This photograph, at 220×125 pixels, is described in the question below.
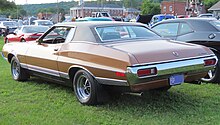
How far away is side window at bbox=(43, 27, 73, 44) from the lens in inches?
254

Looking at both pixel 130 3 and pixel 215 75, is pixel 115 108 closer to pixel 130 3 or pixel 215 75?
pixel 215 75

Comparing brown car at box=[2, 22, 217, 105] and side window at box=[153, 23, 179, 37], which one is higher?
side window at box=[153, 23, 179, 37]

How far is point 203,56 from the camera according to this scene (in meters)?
5.53

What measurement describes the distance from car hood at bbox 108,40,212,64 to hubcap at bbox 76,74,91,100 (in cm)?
84

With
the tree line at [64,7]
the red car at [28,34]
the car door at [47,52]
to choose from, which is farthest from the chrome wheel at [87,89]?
the tree line at [64,7]

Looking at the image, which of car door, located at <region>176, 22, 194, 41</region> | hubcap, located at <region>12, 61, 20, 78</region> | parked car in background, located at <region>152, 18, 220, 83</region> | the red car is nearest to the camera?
parked car in background, located at <region>152, 18, 220, 83</region>

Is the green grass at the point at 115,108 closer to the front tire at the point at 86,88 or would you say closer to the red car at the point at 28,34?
the front tire at the point at 86,88

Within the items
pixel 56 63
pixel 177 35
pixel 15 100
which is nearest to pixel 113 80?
pixel 56 63

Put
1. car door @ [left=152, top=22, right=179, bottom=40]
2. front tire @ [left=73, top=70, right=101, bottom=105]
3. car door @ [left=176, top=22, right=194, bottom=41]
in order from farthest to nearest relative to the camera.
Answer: car door @ [left=152, top=22, right=179, bottom=40] < car door @ [left=176, top=22, right=194, bottom=41] < front tire @ [left=73, top=70, right=101, bottom=105]

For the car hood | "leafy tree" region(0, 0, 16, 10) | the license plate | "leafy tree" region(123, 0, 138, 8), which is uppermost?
"leafy tree" region(123, 0, 138, 8)

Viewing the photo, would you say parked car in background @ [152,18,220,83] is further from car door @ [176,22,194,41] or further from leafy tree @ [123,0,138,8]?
leafy tree @ [123,0,138,8]

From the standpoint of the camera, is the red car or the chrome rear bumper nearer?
the chrome rear bumper

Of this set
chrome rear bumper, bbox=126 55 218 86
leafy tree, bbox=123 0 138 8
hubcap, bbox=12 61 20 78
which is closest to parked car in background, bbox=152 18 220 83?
chrome rear bumper, bbox=126 55 218 86

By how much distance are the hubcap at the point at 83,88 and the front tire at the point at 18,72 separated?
223 cm
